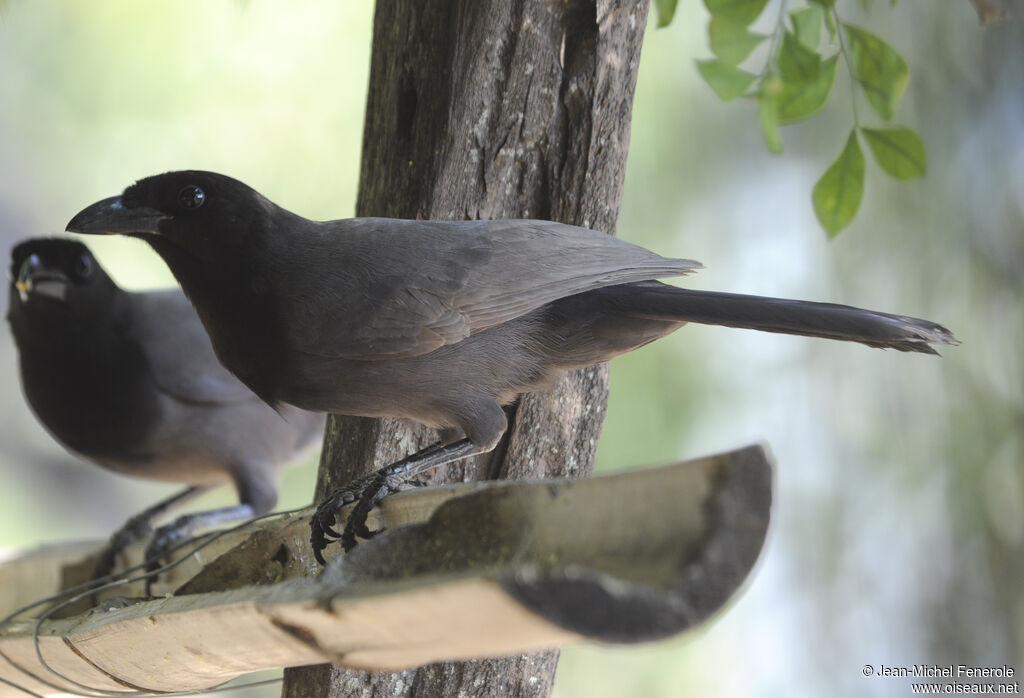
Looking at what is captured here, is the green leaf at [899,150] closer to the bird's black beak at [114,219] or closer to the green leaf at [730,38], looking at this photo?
the green leaf at [730,38]

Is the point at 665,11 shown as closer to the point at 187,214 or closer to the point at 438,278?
the point at 438,278

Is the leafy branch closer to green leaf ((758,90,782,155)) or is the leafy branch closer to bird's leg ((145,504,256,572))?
green leaf ((758,90,782,155))

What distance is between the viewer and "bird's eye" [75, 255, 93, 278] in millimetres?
3578

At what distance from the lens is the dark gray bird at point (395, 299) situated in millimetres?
2213

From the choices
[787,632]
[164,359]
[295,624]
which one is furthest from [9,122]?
[295,624]

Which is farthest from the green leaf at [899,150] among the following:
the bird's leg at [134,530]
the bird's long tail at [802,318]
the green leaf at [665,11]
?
the bird's leg at [134,530]

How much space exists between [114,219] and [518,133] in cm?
98

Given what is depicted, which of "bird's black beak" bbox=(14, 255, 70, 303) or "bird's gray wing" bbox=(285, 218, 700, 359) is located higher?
"bird's black beak" bbox=(14, 255, 70, 303)

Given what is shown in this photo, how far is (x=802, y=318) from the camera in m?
1.96

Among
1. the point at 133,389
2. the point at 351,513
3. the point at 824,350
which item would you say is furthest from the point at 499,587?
the point at 824,350

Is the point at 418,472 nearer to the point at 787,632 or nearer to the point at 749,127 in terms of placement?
the point at 787,632

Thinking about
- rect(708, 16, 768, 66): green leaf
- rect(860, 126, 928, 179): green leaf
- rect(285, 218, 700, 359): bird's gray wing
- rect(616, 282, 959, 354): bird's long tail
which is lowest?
rect(616, 282, 959, 354): bird's long tail

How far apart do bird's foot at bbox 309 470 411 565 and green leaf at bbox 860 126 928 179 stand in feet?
4.87

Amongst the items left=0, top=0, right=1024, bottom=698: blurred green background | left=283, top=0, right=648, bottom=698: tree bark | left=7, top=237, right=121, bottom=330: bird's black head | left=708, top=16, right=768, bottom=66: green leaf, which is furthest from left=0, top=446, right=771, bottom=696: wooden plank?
left=0, top=0, right=1024, bottom=698: blurred green background
